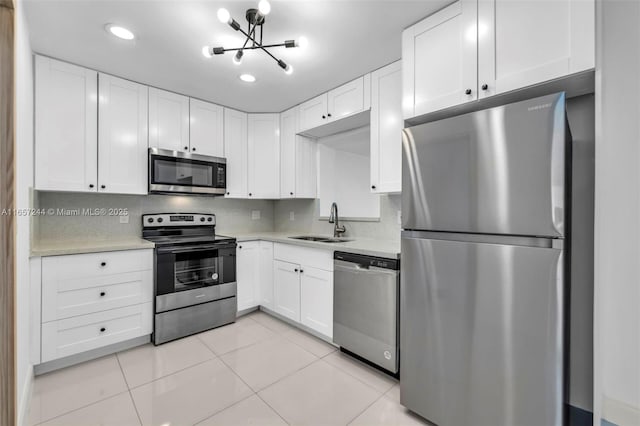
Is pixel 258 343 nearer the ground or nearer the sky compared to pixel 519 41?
nearer the ground

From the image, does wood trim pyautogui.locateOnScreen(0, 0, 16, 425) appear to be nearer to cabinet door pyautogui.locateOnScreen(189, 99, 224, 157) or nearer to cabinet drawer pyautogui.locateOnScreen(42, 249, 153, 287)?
cabinet drawer pyautogui.locateOnScreen(42, 249, 153, 287)

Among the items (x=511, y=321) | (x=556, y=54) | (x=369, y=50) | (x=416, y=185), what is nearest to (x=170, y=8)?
(x=369, y=50)

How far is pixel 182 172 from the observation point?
9.48 feet

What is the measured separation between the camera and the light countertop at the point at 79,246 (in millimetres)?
2102

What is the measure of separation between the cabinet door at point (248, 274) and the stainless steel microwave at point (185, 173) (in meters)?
0.69

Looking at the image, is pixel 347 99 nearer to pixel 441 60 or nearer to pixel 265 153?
pixel 441 60

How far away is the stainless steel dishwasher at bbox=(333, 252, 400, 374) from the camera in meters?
1.97

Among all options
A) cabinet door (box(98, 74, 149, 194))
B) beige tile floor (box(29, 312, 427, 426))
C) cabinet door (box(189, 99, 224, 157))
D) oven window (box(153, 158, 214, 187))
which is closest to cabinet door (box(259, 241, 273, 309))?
beige tile floor (box(29, 312, 427, 426))

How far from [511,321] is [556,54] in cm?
124

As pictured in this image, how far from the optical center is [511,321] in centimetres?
131

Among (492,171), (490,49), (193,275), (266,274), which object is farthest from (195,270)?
(490,49)

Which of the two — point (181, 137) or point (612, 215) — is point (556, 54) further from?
point (181, 137)

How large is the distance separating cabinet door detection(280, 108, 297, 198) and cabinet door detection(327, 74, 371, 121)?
2.07 ft

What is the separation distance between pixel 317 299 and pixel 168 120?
90.0 inches
